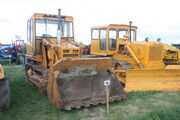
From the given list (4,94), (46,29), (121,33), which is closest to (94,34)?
(121,33)

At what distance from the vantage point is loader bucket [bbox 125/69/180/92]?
23.5 ft

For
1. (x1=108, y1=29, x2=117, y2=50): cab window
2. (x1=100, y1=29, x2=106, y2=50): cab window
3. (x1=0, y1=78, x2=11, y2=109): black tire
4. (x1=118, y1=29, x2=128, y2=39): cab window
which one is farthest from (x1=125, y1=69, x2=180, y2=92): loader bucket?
(x1=0, y1=78, x2=11, y2=109): black tire

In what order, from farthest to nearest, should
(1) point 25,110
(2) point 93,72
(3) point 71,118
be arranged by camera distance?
(2) point 93,72, (1) point 25,110, (3) point 71,118

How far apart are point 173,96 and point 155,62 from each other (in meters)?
2.18

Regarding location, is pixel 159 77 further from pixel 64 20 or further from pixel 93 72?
pixel 64 20

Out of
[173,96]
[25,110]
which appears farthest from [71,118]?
[173,96]

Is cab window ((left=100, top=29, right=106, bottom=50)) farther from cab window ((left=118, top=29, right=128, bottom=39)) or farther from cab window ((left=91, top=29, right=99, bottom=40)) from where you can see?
cab window ((left=118, top=29, right=128, bottom=39))

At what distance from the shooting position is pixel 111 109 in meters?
5.38

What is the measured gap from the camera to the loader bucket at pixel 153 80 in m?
7.16

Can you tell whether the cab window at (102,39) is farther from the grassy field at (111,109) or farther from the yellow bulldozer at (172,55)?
the grassy field at (111,109)

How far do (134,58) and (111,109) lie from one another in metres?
3.76

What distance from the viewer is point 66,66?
5.45 meters

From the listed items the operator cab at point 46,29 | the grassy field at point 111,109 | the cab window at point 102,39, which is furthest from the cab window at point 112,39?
the grassy field at point 111,109

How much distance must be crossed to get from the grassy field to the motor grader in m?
0.62
